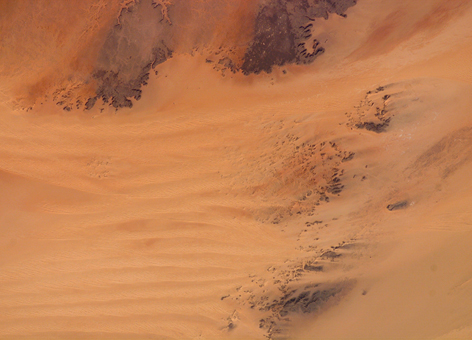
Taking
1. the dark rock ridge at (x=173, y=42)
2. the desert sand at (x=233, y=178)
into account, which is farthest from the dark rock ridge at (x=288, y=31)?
the desert sand at (x=233, y=178)

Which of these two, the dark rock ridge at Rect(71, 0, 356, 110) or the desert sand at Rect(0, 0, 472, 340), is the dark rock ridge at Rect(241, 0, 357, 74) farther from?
the desert sand at Rect(0, 0, 472, 340)

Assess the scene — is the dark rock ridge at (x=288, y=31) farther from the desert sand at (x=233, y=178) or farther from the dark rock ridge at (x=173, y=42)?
the desert sand at (x=233, y=178)

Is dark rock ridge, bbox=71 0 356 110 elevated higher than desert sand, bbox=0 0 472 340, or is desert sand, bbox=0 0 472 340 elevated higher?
dark rock ridge, bbox=71 0 356 110

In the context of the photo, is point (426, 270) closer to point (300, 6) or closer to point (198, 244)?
point (198, 244)

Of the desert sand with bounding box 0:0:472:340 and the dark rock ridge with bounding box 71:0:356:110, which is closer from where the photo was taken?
the desert sand with bounding box 0:0:472:340

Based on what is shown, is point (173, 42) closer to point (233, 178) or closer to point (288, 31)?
point (288, 31)

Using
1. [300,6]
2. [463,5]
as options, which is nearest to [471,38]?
[463,5]

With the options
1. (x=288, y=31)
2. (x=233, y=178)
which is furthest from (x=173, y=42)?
(x=233, y=178)

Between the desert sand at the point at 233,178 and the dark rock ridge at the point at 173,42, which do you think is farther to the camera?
the dark rock ridge at the point at 173,42

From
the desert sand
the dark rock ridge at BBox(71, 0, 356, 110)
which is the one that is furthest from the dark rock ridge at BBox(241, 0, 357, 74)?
the desert sand
